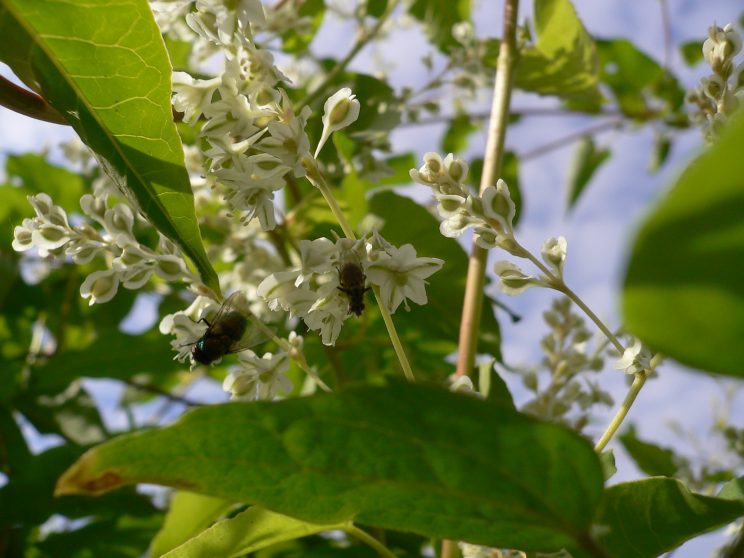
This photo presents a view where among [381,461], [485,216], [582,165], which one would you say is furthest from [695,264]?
[582,165]

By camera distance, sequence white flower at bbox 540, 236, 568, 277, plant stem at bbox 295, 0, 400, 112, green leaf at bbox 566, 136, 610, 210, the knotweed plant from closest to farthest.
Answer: the knotweed plant, white flower at bbox 540, 236, 568, 277, plant stem at bbox 295, 0, 400, 112, green leaf at bbox 566, 136, 610, 210

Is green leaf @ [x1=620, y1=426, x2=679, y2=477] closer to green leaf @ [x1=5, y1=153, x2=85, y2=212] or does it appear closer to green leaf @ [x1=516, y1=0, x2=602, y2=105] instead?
green leaf @ [x1=516, y1=0, x2=602, y2=105]

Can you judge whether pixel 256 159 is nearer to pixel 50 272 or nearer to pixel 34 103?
pixel 34 103

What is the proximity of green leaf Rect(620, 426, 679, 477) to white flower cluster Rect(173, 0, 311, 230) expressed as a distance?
139 centimetres

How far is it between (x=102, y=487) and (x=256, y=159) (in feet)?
1.43

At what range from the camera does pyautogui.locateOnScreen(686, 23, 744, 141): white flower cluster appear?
0.98 m

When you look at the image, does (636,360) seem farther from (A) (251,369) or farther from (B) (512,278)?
(A) (251,369)

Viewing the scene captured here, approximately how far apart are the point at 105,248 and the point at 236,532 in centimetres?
47

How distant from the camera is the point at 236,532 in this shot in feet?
3.02

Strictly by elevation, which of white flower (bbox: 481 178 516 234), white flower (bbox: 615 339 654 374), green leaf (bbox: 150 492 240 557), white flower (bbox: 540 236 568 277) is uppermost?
white flower (bbox: 481 178 516 234)

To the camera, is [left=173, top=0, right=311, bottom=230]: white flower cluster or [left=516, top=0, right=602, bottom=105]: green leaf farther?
[left=516, top=0, right=602, bottom=105]: green leaf

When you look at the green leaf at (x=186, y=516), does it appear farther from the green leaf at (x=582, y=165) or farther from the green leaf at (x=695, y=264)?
the green leaf at (x=582, y=165)

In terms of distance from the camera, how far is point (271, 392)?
1095 millimetres

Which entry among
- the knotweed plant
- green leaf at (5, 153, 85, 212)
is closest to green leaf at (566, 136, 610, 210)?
the knotweed plant
